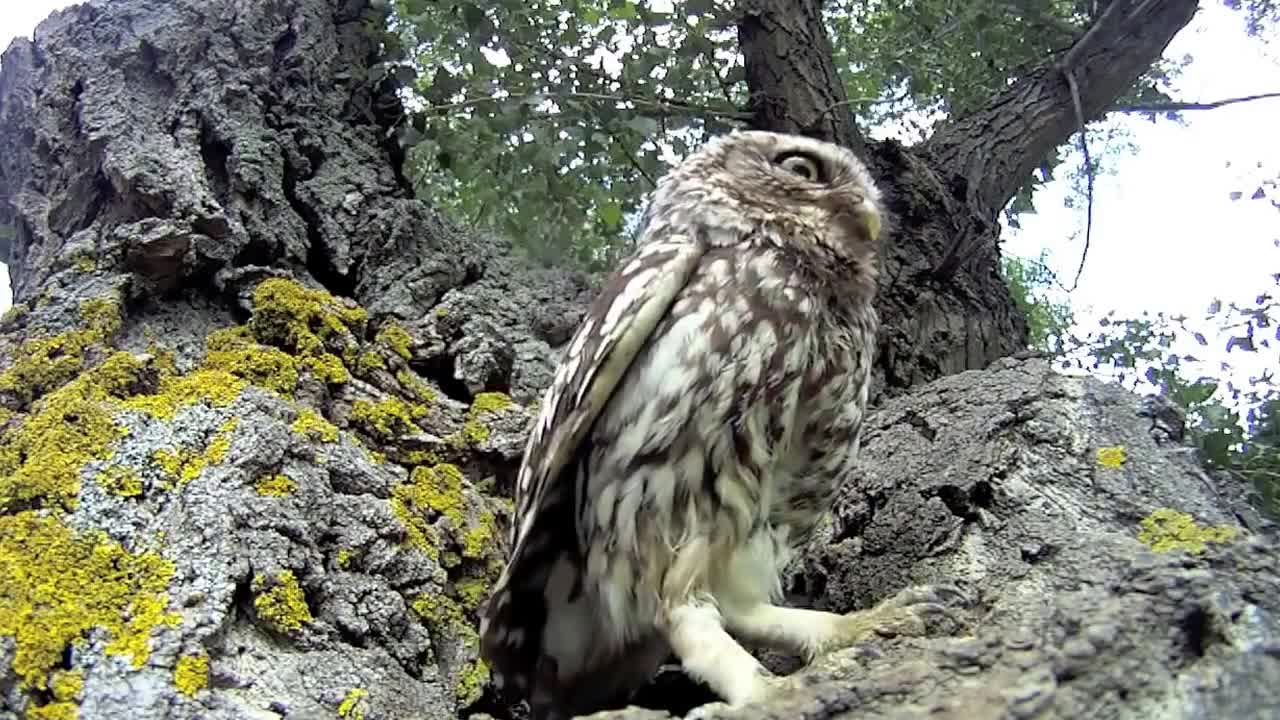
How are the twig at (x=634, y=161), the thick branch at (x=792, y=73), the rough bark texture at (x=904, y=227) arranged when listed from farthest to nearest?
the twig at (x=634, y=161)
the thick branch at (x=792, y=73)
the rough bark texture at (x=904, y=227)

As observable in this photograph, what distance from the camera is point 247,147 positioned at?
2703mm

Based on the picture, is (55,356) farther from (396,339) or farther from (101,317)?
(396,339)

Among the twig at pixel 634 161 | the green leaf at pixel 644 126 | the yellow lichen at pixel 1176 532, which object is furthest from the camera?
the twig at pixel 634 161

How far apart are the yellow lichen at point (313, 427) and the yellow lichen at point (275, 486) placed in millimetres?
123

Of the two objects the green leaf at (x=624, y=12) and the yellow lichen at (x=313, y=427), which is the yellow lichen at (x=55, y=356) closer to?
the yellow lichen at (x=313, y=427)

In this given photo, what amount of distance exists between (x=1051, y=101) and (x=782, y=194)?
159cm

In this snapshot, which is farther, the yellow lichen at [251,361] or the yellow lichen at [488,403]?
the yellow lichen at [488,403]

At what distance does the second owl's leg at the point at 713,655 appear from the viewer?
1710 mm

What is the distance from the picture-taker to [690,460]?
6.35 ft

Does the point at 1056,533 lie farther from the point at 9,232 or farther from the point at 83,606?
the point at 9,232

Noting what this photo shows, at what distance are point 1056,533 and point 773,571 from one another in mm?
469

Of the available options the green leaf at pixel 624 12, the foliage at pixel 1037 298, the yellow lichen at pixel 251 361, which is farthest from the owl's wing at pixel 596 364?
the foliage at pixel 1037 298

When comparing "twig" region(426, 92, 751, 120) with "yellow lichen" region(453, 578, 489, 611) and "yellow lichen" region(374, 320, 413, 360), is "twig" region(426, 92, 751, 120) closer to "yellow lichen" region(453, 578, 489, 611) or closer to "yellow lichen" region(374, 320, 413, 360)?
"yellow lichen" region(374, 320, 413, 360)

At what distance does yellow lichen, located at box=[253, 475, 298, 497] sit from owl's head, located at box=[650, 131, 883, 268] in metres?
0.89
